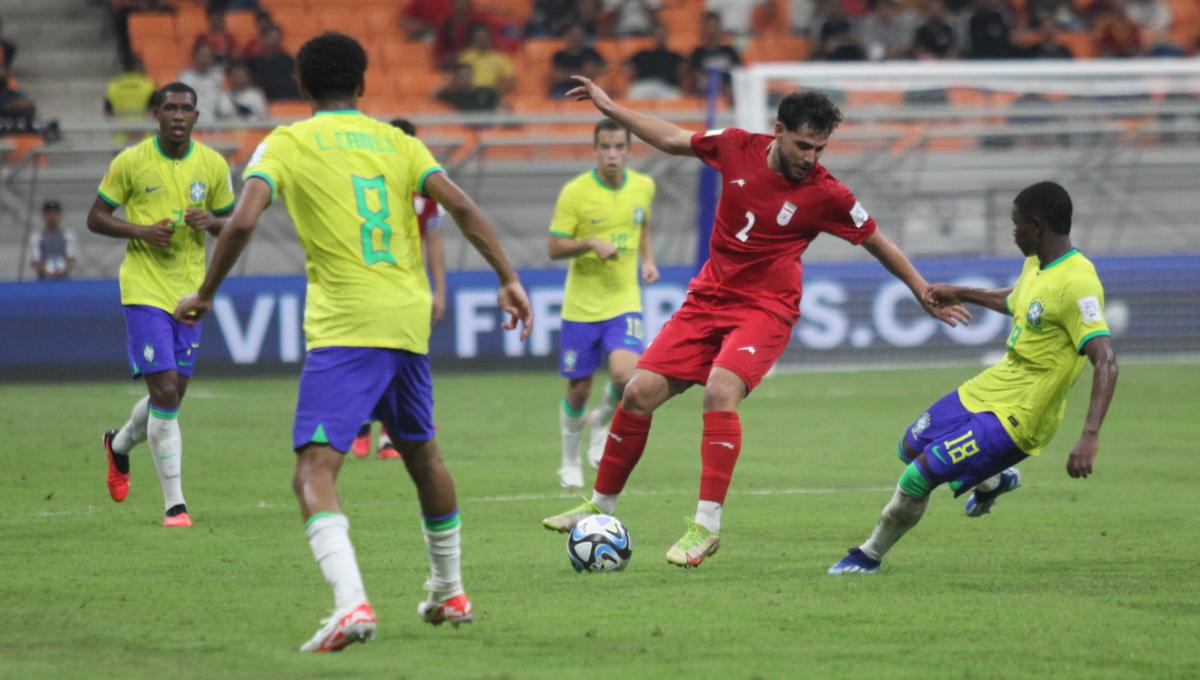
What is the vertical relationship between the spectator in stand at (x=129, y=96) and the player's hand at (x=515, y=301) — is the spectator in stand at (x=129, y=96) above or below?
below

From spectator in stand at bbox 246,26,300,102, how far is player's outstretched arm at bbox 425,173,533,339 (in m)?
15.6

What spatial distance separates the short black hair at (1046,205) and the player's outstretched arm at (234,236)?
3.51m

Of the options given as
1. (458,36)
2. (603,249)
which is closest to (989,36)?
(458,36)

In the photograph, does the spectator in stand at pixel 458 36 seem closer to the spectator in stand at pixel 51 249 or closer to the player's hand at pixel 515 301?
the spectator in stand at pixel 51 249

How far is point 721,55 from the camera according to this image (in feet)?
75.2

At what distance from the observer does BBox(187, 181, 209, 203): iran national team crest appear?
975cm

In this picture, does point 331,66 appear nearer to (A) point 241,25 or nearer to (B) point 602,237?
(B) point 602,237

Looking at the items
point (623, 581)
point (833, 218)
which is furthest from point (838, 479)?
point (623, 581)

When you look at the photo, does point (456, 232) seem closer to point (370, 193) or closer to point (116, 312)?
point (116, 312)

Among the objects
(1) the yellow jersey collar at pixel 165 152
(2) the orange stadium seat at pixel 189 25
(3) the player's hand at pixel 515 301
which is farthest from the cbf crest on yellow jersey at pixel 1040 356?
(2) the orange stadium seat at pixel 189 25

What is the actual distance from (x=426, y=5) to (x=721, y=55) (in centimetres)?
412

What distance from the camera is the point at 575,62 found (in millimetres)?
22484

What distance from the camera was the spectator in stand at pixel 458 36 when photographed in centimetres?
2309

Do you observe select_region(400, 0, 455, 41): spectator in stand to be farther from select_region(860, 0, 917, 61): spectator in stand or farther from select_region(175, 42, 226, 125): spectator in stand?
select_region(860, 0, 917, 61): spectator in stand
